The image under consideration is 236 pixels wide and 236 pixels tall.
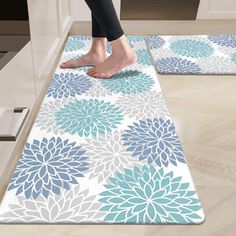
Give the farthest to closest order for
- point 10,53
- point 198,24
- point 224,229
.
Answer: point 198,24 < point 10,53 < point 224,229

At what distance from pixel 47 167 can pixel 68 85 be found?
561 mm

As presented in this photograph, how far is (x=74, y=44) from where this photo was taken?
1.81 meters

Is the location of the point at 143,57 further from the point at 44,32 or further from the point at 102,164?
the point at 102,164

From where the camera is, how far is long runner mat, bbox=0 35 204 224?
762 millimetres

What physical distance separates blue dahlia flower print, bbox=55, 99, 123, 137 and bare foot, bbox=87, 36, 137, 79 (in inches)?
9.1

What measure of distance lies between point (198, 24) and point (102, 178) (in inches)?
65.0

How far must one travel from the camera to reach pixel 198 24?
2.14 m

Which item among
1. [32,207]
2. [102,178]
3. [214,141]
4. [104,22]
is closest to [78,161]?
[102,178]

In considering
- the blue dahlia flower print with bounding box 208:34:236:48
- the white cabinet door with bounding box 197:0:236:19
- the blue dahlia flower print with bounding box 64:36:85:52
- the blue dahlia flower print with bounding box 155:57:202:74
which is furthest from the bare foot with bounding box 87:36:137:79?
the white cabinet door with bounding box 197:0:236:19

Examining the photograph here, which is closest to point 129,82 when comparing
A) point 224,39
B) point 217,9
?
point 224,39

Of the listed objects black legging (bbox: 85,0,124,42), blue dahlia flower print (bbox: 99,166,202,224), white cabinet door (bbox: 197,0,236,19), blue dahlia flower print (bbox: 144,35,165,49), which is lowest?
blue dahlia flower print (bbox: 144,35,165,49)

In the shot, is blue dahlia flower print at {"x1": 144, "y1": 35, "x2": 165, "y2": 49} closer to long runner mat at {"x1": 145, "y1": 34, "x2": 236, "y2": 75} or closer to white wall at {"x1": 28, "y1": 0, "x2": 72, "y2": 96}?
long runner mat at {"x1": 145, "y1": 34, "x2": 236, "y2": 75}

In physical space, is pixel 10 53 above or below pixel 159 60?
above

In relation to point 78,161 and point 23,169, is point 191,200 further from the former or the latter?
point 23,169
